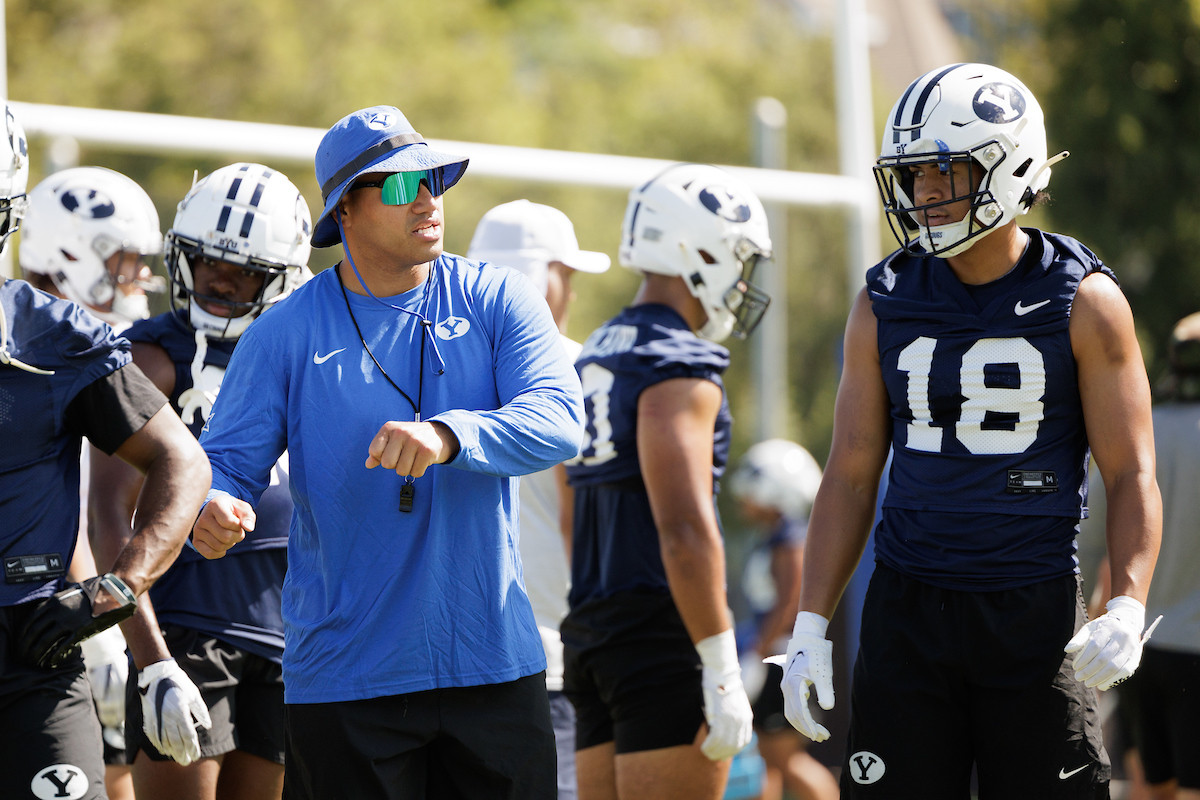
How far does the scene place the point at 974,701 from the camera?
3230mm

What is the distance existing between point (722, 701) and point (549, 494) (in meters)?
1.07

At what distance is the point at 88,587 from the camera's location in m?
2.97

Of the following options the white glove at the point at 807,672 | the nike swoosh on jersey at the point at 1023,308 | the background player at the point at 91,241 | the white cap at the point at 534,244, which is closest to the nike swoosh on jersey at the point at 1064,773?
the white glove at the point at 807,672

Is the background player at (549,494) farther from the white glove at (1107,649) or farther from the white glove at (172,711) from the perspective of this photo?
the white glove at (1107,649)

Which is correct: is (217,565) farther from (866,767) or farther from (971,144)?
(971,144)

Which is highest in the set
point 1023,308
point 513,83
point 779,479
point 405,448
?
point 513,83

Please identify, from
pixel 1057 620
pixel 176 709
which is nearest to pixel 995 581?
pixel 1057 620

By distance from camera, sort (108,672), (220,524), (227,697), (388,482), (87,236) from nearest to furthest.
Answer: (220,524), (388,482), (227,697), (108,672), (87,236)

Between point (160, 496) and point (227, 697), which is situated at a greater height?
point (160, 496)

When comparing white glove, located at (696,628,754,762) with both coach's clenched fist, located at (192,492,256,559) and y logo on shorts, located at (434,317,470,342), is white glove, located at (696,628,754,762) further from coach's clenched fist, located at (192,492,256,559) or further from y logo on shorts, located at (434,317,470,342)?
coach's clenched fist, located at (192,492,256,559)

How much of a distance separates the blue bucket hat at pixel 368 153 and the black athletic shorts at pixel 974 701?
148cm

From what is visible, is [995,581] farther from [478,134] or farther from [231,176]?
[478,134]

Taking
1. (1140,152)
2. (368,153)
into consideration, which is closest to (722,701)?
(368,153)

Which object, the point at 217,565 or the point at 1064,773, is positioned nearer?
the point at 1064,773
